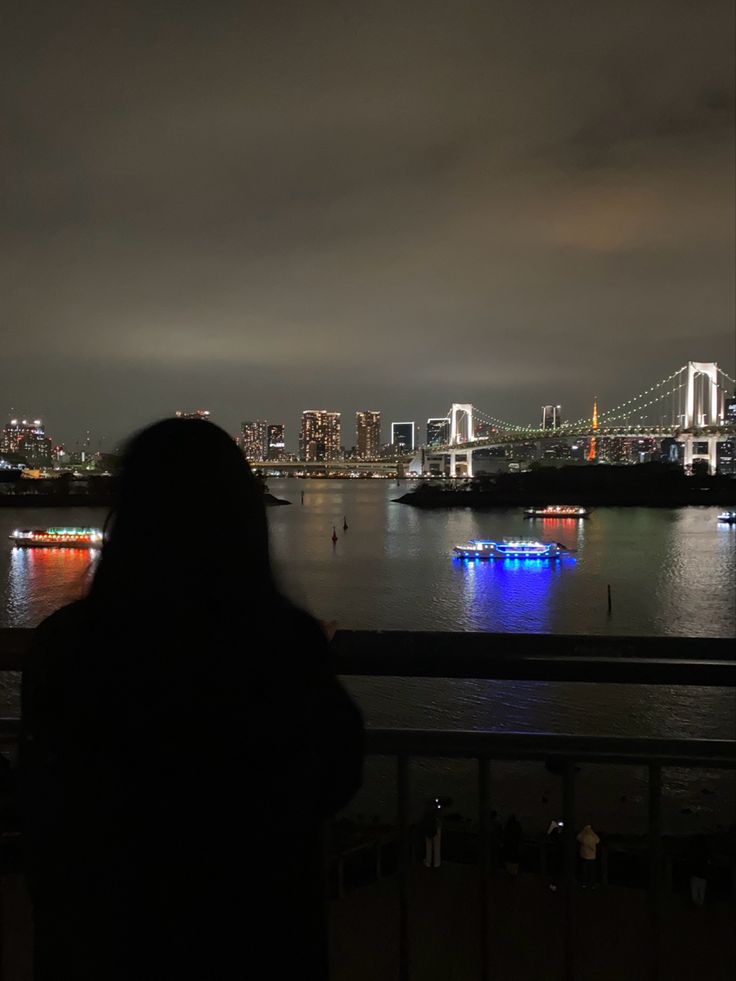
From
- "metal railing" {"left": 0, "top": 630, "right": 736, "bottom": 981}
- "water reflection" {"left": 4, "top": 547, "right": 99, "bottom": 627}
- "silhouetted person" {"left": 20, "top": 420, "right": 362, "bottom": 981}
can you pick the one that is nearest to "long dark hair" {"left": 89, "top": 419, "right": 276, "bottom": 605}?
"silhouetted person" {"left": 20, "top": 420, "right": 362, "bottom": 981}

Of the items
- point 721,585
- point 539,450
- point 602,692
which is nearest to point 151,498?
point 602,692

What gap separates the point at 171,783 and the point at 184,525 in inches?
6.9

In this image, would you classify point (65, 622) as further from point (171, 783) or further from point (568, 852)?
point (568, 852)

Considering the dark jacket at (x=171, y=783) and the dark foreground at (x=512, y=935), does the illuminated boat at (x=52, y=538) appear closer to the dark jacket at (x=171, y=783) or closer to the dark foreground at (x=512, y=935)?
the dark foreground at (x=512, y=935)

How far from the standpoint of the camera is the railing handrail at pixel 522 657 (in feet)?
2.99

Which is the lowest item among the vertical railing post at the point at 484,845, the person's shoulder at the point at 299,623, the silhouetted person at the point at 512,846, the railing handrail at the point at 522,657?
the silhouetted person at the point at 512,846

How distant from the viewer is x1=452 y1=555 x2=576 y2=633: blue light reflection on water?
12203 mm

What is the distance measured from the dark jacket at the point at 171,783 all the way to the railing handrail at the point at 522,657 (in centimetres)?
39

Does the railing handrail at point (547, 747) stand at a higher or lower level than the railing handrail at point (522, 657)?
lower

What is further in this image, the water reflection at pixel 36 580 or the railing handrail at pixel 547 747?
the water reflection at pixel 36 580

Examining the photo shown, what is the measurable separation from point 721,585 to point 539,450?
4794 cm

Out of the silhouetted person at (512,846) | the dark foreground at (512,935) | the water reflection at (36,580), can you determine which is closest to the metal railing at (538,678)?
the dark foreground at (512,935)

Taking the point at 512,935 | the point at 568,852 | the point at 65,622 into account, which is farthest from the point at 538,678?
the point at 512,935

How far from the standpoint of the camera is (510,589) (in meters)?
15.5
